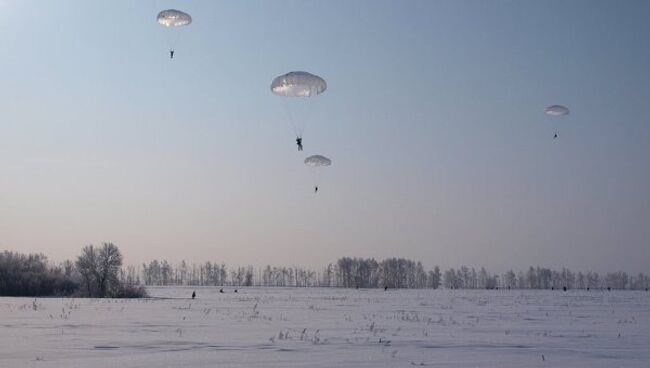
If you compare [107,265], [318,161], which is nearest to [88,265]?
[107,265]

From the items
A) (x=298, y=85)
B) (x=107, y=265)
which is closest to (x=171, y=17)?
(x=298, y=85)

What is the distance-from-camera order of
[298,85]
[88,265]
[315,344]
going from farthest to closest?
[88,265] < [298,85] < [315,344]

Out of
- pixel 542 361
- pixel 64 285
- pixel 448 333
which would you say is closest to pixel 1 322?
pixel 448 333

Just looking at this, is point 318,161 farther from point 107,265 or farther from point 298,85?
point 107,265

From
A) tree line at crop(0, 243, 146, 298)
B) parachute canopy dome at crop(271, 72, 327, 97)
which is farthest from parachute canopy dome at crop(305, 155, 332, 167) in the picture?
tree line at crop(0, 243, 146, 298)

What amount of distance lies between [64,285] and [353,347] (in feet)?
247

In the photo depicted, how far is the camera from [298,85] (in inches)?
1246

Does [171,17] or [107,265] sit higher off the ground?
[171,17]

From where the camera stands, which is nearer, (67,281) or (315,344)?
(315,344)

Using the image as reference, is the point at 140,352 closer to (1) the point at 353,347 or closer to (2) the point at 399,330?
(1) the point at 353,347

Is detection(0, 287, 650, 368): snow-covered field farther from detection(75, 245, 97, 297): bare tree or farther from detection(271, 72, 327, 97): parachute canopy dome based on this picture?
detection(75, 245, 97, 297): bare tree

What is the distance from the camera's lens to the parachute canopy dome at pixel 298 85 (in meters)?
31.5

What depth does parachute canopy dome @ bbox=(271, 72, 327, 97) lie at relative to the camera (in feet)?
103

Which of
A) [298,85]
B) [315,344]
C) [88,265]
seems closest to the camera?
[315,344]
